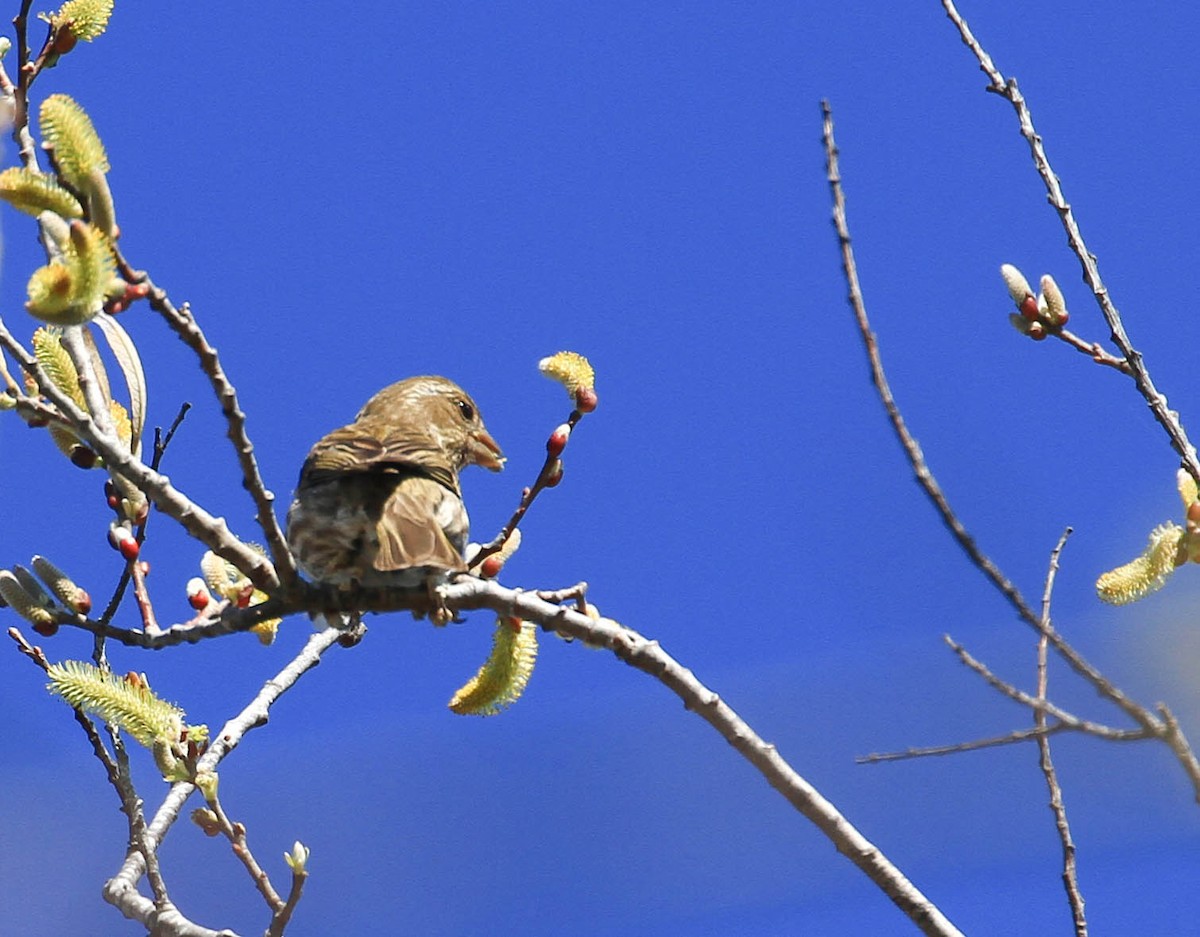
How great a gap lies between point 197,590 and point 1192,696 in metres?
3.16

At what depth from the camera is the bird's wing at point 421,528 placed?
4.16m

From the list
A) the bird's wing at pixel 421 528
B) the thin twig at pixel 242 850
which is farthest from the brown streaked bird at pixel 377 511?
the thin twig at pixel 242 850

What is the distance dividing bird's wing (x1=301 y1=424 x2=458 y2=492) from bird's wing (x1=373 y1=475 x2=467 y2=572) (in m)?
0.07

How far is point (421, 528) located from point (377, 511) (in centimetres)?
29

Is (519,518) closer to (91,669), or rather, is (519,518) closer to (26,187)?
(91,669)

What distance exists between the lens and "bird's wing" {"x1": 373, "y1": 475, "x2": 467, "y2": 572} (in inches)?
164

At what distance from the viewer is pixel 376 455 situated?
193 inches

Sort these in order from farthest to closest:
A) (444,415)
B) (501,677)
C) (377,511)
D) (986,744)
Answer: (444,415), (377,511), (501,677), (986,744)

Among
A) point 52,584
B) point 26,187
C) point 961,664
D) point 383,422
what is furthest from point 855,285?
point 383,422

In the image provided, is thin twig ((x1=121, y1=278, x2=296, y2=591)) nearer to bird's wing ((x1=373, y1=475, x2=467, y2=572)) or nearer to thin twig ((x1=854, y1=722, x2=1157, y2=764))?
bird's wing ((x1=373, y1=475, x2=467, y2=572))

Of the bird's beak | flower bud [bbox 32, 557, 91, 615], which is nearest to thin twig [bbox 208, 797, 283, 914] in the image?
flower bud [bbox 32, 557, 91, 615]

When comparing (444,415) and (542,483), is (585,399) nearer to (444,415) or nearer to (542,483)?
(542,483)

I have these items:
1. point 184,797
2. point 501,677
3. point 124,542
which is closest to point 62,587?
point 124,542

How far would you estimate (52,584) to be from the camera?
14.0ft
